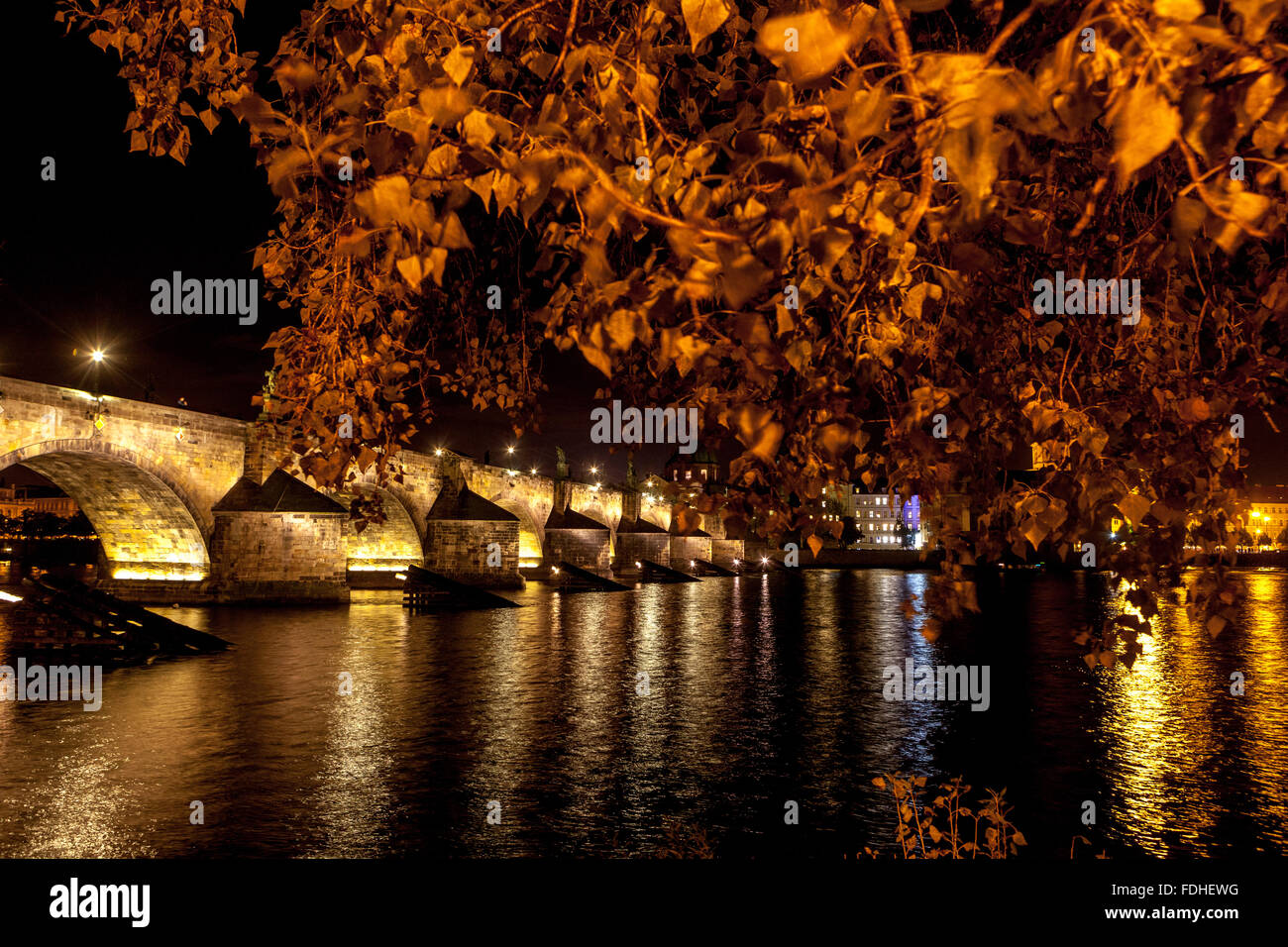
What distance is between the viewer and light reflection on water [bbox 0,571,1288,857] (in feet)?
32.1

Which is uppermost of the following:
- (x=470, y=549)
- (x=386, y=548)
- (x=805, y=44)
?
(x=805, y=44)

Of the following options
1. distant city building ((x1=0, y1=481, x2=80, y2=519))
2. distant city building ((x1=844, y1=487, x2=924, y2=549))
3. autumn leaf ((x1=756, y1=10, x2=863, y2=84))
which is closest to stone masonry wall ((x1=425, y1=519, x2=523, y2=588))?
autumn leaf ((x1=756, y1=10, x2=863, y2=84))

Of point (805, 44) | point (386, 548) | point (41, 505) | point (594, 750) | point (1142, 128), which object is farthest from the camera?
point (41, 505)

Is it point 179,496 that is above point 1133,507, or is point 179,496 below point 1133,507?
above

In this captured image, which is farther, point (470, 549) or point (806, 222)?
point (470, 549)

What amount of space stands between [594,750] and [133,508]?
26.6 meters

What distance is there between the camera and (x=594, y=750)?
44.8 ft

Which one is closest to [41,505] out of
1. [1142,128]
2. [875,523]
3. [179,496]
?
[875,523]

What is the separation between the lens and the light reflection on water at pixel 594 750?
9.77 metres

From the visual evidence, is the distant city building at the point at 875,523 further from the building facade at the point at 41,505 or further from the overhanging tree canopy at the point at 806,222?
the overhanging tree canopy at the point at 806,222

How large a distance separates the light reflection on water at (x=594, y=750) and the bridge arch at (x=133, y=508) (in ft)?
22.4

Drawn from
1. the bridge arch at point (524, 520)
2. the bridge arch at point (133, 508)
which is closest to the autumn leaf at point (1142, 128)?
the bridge arch at point (133, 508)

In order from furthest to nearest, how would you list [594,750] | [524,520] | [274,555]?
1. [524,520]
2. [274,555]
3. [594,750]

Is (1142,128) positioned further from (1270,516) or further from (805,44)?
(1270,516)
